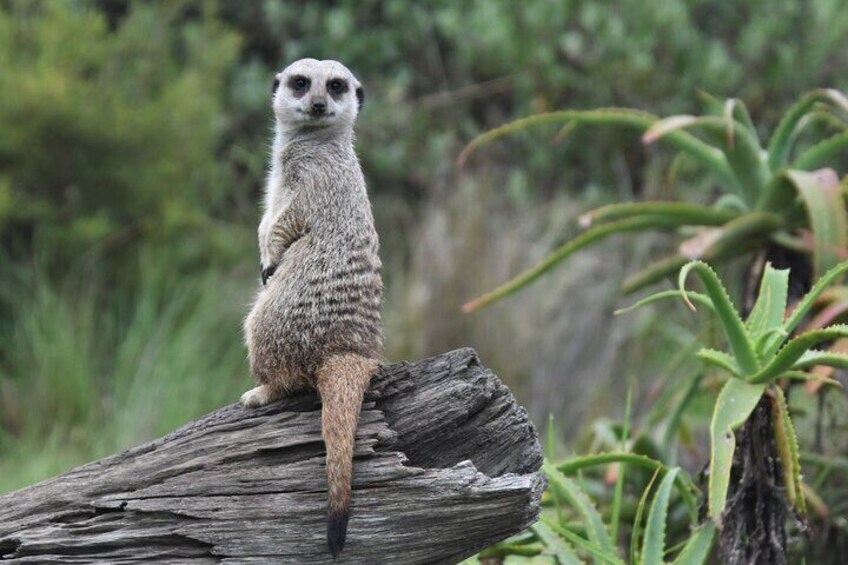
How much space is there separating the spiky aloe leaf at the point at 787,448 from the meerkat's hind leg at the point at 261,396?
1185 millimetres

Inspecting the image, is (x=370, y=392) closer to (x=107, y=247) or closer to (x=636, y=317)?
(x=636, y=317)

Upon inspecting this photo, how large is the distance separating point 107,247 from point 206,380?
1.27 metres

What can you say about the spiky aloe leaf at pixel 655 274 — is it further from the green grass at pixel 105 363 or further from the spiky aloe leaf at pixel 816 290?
the green grass at pixel 105 363

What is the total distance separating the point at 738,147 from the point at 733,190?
0.25m

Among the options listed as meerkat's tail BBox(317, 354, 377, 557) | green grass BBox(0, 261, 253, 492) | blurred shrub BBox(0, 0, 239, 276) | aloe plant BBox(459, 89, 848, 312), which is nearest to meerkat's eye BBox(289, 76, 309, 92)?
aloe plant BBox(459, 89, 848, 312)

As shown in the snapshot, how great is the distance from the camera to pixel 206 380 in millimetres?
6535

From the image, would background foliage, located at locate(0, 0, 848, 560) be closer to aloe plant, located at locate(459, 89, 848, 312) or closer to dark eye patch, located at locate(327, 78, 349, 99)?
aloe plant, located at locate(459, 89, 848, 312)

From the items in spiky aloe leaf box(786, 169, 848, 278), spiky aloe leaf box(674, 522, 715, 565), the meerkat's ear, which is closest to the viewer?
spiky aloe leaf box(674, 522, 715, 565)

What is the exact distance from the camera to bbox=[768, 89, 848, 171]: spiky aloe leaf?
3715 millimetres

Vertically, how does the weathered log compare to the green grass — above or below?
below

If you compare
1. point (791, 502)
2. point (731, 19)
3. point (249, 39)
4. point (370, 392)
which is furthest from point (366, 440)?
point (249, 39)

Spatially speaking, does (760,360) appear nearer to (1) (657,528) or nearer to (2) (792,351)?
(2) (792,351)

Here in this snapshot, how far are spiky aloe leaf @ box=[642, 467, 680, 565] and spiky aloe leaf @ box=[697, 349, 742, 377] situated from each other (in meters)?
0.33

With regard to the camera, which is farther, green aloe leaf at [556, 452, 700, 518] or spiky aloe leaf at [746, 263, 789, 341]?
green aloe leaf at [556, 452, 700, 518]
